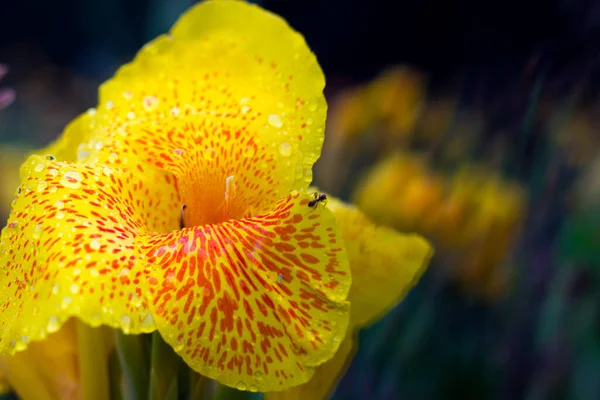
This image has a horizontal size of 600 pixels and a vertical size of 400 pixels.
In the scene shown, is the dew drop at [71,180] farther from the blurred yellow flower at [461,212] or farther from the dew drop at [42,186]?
the blurred yellow flower at [461,212]

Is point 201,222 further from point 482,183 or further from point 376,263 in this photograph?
point 482,183

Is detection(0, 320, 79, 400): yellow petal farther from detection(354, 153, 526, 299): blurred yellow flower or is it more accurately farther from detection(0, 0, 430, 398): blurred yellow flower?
detection(354, 153, 526, 299): blurred yellow flower

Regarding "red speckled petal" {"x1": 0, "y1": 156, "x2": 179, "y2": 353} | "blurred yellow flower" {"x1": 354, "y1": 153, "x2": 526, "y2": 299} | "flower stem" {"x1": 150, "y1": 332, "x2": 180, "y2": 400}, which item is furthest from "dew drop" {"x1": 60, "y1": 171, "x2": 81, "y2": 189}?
"blurred yellow flower" {"x1": 354, "y1": 153, "x2": 526, "y2": 299}

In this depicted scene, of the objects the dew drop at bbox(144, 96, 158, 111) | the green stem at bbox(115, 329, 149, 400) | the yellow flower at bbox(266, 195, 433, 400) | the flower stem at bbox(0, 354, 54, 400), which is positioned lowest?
the flower stem at bbox(0, 354, 54, 400)

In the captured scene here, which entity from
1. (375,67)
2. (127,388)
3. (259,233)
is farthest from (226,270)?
(375,67)

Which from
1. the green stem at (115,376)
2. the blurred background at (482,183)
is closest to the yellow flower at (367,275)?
the green stem at (115,376)

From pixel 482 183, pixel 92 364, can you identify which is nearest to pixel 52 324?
pixel 92 364
